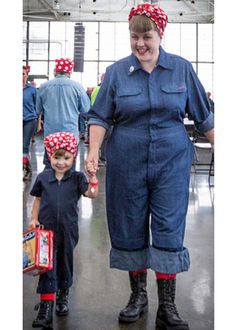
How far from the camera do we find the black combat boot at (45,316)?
5.75 feet

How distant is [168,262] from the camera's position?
5.67 ft

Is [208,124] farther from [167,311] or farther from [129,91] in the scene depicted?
[167,311]

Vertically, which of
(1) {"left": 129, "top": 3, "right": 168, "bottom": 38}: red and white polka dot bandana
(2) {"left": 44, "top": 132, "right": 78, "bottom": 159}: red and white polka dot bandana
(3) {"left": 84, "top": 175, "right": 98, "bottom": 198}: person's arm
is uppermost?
(1) {"left": 129, "top": 3, "right": 168, "bottom": 38}: red and white polka dot bandana

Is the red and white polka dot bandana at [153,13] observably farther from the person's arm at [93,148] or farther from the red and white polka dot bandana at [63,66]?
the red and white polka dot bandana at [63,66]

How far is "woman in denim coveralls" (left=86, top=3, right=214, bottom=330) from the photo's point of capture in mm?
1672

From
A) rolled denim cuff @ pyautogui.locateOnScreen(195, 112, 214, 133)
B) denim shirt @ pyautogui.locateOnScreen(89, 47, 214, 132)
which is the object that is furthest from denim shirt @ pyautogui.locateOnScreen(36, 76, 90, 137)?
rolled denim cuff @ pyautogui.locateOnScreen(195, 112, 214, 133)

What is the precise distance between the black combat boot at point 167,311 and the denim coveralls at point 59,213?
383 mm

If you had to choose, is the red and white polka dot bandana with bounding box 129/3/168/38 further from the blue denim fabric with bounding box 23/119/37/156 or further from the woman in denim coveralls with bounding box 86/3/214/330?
the blue denim fabric with bounding box 23/119/37/156

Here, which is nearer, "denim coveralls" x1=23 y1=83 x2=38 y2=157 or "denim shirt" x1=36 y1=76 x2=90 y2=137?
"denim shirt" x1=36 y1=76 x2=90 y2=137

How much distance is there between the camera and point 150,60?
1687mm

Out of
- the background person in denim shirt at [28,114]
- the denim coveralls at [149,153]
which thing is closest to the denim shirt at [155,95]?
the denim coveralls at [149,153]

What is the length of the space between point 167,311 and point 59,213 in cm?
55

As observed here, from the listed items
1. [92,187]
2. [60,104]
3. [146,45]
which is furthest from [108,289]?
[60,104]

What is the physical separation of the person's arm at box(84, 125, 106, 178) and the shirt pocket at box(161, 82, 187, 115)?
0.28 metres
